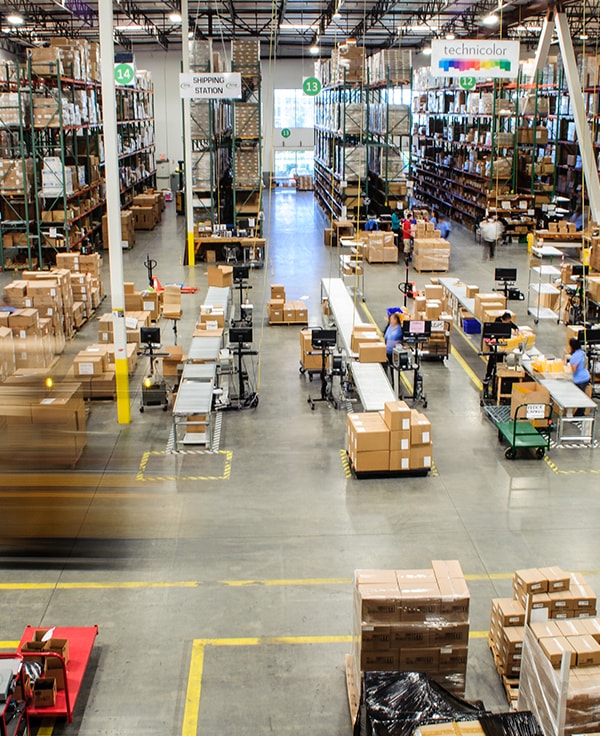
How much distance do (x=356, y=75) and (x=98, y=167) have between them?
30.1ft

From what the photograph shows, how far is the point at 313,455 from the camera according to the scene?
Answer: 11.0 meters

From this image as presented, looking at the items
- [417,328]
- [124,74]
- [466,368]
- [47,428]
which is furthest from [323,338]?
[124,74]

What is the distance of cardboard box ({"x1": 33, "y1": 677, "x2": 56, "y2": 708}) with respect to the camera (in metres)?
6.03

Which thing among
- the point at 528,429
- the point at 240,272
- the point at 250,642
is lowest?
the point at 250,642

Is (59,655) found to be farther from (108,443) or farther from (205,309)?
(205,309)

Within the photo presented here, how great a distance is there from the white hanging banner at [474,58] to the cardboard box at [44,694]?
39.0ft

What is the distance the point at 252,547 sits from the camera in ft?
28.4

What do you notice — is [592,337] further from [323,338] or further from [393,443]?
[393,443]

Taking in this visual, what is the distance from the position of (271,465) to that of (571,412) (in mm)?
4199

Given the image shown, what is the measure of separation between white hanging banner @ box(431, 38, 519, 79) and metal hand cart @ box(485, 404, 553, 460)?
6549 millimetres

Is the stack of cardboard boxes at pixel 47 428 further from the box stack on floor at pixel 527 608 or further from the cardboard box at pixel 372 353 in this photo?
the box stack on floor at pixel 527 608

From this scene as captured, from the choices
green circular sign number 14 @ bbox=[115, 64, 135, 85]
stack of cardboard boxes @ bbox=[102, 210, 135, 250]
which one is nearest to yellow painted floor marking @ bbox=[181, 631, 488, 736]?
stack of cardboard boxes @ bbox=[102, 210, 135, 250]

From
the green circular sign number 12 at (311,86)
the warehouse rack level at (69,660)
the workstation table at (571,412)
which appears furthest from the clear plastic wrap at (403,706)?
the green circular sign number 12 at (311,86)

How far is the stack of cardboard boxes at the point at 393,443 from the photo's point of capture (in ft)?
33.3
